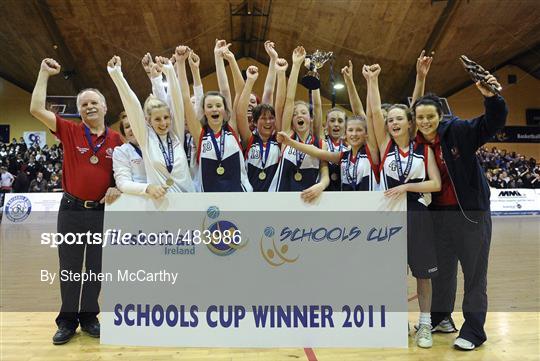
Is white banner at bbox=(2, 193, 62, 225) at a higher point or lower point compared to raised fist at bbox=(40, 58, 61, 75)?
lower

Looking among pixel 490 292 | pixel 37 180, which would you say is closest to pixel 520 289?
pixel 490 292

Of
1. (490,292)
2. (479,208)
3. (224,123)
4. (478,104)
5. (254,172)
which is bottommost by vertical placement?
(490,292)

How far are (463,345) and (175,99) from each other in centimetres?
257

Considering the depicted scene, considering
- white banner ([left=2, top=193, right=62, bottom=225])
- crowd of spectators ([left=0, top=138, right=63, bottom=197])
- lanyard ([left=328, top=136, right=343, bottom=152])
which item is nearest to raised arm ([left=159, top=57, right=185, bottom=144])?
lanyard ([left=328, top=136, right=343, bottom=152])

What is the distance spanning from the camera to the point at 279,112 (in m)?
3.32

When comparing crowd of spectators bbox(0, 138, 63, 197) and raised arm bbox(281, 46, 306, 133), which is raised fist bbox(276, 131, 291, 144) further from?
crowd of spectators bbox(0, 138, 63, 197)

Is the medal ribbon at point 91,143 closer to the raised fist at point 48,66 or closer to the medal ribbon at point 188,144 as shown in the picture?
the raised fist at point 48,66

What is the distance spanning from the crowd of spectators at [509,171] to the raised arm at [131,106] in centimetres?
1309

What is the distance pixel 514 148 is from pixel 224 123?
20.2 meters

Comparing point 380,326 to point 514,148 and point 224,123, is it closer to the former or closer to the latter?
point 224,123

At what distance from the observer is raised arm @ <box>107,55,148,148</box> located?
2.87 m

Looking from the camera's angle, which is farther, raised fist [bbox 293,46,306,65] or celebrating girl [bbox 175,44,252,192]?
raised fist [bbox 293,46,306,65]

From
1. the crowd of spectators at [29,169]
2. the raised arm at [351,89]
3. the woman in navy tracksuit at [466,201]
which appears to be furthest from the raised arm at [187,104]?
the crowd of spectators at [29,169]

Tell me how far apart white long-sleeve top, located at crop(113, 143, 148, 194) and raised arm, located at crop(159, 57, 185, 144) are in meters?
0.34
